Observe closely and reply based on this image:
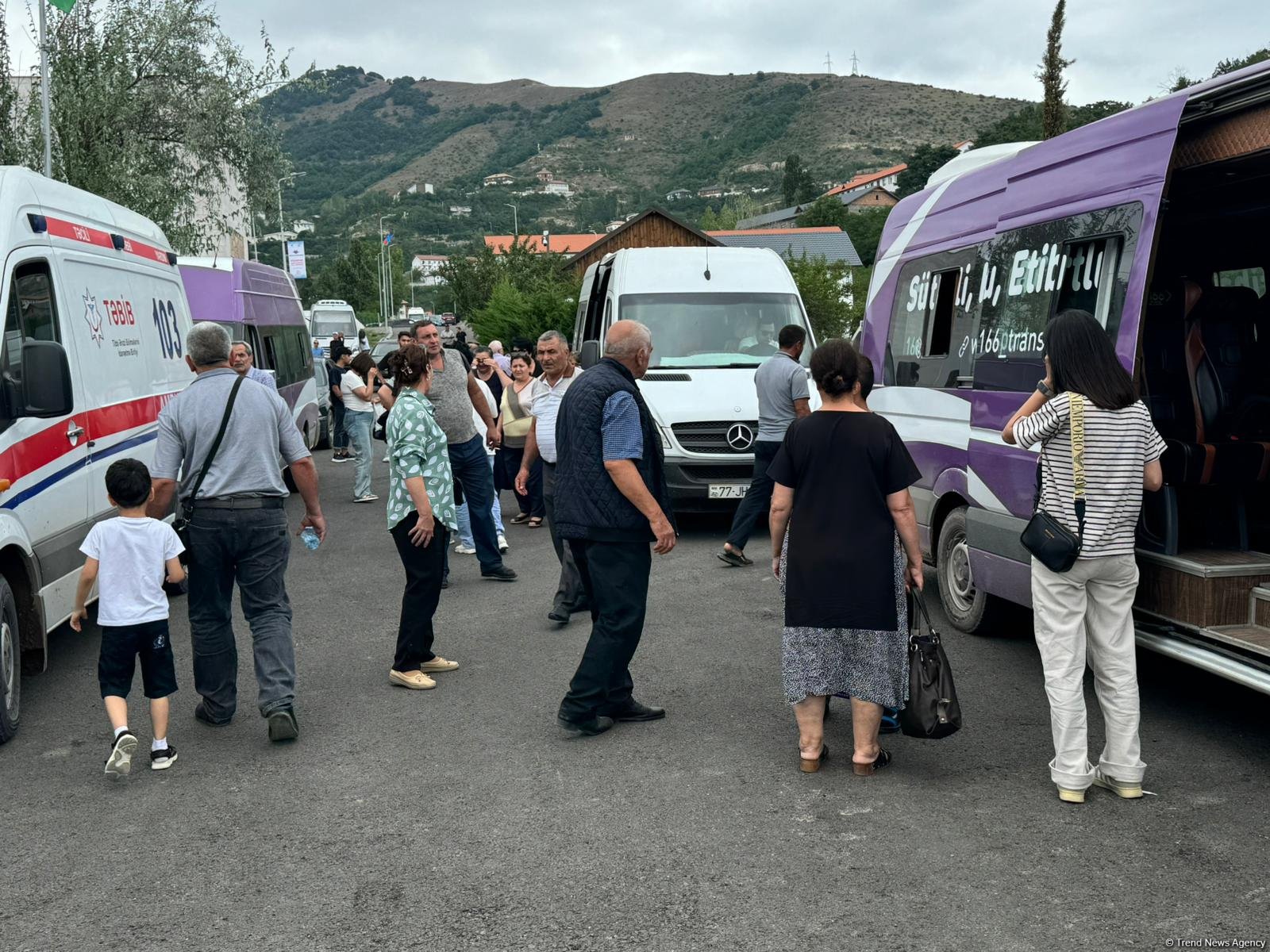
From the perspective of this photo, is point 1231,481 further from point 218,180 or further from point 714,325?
point 218,180

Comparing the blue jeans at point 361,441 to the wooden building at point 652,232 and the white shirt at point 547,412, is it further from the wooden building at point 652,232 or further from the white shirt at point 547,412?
the wooden building at point 652,232

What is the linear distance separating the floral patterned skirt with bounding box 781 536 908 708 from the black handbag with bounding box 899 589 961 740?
0.14 ft

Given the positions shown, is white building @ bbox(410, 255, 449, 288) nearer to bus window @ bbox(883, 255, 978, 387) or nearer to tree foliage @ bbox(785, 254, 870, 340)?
tree foliage @ bbox(785, 254, 870, 340)

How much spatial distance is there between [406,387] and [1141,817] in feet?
13.4

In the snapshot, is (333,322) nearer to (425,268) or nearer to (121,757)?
(121,757)

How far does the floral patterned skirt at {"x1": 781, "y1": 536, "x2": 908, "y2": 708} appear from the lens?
16.1 feet

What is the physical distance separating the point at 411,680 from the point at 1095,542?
346 cm

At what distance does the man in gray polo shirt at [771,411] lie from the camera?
31.2ft

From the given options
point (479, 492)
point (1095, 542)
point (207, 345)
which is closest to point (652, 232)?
point (479, 492)

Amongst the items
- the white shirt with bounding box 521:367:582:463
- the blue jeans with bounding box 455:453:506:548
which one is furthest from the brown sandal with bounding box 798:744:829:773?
the blue jeans with bounding box 455:453:506:548

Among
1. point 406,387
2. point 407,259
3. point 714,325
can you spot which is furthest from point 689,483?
point 407,259

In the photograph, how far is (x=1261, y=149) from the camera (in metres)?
4.92

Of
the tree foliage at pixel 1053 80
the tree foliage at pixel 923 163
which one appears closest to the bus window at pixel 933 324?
the tree foliage at pixel 1053 80

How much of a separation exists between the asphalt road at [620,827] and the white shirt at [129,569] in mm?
659
